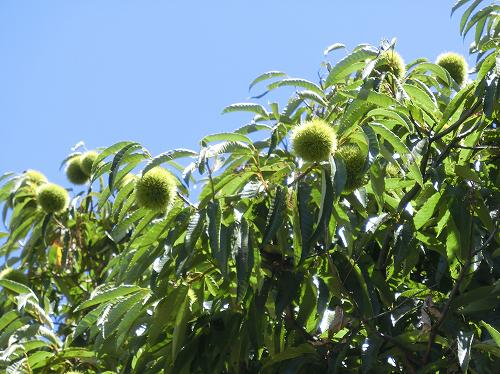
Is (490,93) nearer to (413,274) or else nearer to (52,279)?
(413,274)

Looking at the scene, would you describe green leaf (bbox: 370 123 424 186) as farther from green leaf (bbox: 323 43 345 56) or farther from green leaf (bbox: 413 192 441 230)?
green leaf (bbox: 323 43 345 56)

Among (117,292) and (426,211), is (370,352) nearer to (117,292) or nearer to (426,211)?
(426,211)

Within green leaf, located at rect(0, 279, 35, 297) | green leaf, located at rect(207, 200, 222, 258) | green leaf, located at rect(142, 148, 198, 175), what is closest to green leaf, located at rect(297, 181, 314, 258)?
green leaf, located at rect(207, 200, 222, 258)

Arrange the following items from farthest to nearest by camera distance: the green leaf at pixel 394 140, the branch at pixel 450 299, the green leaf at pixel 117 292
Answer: the green leaf at pixel 117 292, the branch at pixel 450 299, the green leaf at pixel 394 140

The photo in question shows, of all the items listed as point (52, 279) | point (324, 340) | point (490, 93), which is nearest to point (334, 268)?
point (324, 340)

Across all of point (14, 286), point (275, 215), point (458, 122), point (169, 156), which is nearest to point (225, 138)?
point (169, 156)

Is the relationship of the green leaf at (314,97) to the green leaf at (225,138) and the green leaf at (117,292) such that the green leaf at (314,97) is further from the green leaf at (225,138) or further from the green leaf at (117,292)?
the green leaf at (117,292)

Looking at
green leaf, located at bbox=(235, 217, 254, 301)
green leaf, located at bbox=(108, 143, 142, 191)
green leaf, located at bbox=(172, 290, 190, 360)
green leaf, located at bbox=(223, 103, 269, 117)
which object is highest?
green leaf, located at bbox=(223, 103, 269, 117)

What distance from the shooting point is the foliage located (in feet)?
6.56

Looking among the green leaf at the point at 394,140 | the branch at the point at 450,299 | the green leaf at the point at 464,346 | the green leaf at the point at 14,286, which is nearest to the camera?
the green leaf at the point at 464,346

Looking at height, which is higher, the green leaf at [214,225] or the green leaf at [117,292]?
the green leaf at [214,225]

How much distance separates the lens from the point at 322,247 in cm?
238

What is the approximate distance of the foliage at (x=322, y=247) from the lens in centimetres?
200

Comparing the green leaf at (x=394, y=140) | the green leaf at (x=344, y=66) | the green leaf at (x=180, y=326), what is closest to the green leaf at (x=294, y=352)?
the green leaf at (x=180, y=326)
